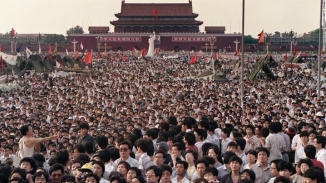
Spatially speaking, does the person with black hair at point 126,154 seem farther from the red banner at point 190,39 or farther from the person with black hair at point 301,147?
the red banner at point 190,39

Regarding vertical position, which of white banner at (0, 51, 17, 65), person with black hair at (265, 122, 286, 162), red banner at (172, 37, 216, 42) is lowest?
person with black hair at (265, 122, 286, 162)

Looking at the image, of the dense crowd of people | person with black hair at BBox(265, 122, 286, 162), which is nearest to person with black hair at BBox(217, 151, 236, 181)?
the dense crowd of people

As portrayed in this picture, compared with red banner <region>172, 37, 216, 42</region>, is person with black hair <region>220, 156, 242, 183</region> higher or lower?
lower

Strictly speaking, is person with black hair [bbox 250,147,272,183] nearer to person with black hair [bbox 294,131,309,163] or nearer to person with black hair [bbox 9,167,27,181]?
person with black hair [bbox 294,131,309,163]

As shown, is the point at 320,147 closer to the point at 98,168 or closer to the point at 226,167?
the point at 226,167

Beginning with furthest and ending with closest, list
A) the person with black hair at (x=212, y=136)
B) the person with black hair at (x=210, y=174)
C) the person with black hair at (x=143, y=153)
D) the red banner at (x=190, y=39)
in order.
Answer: the red banner at (x=190, y=39) < the person with black hair at (x=212, y=136) < the person with black hair at (x=143, y=153) < the person with black hair at (x=210, y=174)

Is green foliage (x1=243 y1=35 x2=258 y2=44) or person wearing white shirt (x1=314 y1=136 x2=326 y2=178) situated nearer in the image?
person wearing white shirt (x1=314 y1=136 x2=326 y2=178)

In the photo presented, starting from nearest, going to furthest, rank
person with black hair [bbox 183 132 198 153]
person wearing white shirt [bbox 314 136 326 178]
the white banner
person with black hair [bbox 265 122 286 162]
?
person wearing white shirt [bbox 314 136 326 178]
person with black hair [bbox 183 132 198 153]
person with black hair [bbox 265 122 286 162]
the white banner

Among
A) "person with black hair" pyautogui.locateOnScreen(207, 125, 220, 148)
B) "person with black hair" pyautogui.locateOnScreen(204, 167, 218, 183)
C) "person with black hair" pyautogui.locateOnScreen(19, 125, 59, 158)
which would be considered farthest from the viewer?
"person with black hair" pyautogui.locateOnScreen(207, 125, 220, 148)

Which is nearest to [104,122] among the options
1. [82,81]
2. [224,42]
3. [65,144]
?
[65,144]

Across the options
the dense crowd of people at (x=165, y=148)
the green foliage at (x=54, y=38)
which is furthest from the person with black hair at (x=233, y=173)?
the green foliage at (x=54, y=38)

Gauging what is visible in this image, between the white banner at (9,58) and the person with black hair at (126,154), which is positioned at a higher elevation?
the white banner at (9,58)

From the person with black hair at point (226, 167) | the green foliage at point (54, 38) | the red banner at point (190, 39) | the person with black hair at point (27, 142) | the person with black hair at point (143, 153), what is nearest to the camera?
the person with black hair at point (226, 167)

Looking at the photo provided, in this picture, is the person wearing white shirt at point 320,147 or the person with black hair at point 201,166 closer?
the person with black hair at point 201,166
